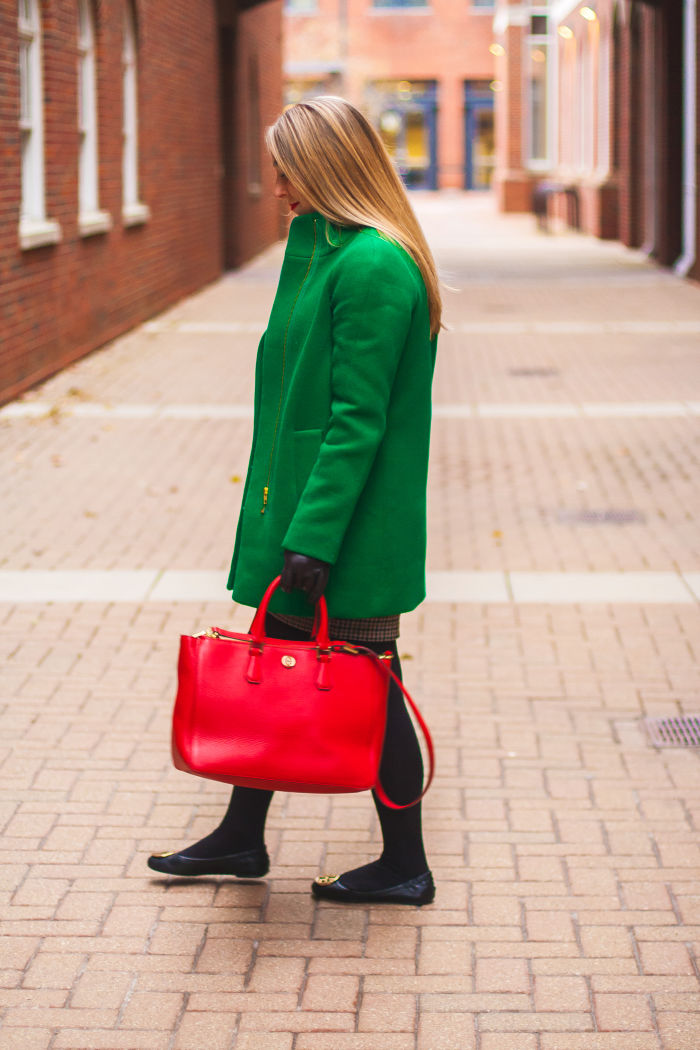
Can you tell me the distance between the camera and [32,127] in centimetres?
1235

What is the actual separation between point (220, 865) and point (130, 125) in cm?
1370

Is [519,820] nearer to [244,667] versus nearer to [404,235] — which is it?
[244,667]

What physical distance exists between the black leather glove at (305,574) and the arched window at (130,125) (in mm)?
13102

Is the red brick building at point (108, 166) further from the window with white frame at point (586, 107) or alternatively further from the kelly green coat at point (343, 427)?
the window with white frame at point (586, 107)

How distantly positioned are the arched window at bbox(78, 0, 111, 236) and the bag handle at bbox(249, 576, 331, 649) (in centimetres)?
1111

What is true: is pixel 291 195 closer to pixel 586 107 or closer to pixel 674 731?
pixel 674 731

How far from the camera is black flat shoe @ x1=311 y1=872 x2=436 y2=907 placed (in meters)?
3.61

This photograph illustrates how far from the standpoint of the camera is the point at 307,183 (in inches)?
125

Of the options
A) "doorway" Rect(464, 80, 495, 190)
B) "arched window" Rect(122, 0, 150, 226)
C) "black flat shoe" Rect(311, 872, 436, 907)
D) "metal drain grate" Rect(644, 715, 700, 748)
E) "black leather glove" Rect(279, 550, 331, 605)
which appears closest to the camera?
"black leather glove" Rect(279, 550, 331, 605)

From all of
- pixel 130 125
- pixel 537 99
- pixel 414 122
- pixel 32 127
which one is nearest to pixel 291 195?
pixel 32 127

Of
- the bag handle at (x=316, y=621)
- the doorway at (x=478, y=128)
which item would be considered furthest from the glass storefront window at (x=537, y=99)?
the bag handle at (x=316, y=621)

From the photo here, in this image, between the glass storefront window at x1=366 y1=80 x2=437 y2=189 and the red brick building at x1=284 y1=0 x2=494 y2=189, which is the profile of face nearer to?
the red brick building at x1=284 y1=0 x2=494 y2=189

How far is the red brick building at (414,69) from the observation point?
54.4m

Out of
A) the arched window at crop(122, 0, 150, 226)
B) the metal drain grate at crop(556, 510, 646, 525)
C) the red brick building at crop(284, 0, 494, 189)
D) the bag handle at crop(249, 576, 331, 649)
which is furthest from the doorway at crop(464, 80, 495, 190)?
the bag handle at crop(249, 576, 331, 649)
